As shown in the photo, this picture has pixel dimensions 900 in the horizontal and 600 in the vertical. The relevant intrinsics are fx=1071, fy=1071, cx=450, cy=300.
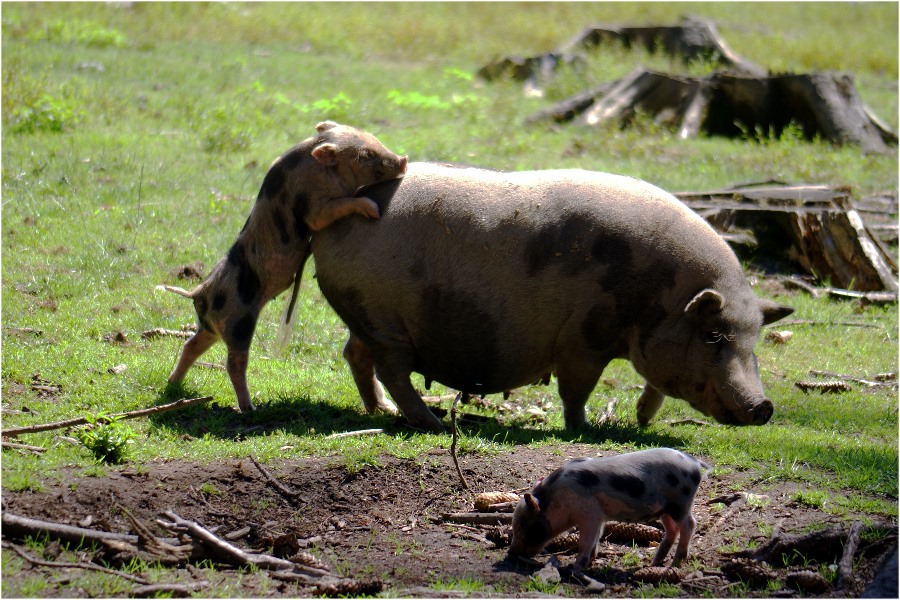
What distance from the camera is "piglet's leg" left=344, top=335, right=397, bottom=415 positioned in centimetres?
818

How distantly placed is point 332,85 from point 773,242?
9.00 m

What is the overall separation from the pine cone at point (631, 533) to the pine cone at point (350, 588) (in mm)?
1594

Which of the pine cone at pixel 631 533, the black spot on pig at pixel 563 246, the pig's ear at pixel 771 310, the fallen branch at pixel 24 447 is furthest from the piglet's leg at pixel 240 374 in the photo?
the pig's ear at pixel 771 310

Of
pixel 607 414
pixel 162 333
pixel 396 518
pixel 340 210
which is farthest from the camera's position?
pixel 162 333

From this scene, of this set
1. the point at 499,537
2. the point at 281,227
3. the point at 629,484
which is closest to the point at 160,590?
the point at 499,537

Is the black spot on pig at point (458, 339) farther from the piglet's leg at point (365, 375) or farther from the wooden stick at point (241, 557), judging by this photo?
the wooden stick at point (241, 557)

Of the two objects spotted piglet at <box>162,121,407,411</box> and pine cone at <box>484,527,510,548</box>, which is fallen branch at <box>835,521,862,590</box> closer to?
pine cone at <box>484,527,510,548</box>

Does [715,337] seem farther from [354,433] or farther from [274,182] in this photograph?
[274,182]

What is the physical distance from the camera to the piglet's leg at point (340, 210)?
302 inches

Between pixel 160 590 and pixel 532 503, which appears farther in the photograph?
pixel 532 503

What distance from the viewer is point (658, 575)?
5.39 metres

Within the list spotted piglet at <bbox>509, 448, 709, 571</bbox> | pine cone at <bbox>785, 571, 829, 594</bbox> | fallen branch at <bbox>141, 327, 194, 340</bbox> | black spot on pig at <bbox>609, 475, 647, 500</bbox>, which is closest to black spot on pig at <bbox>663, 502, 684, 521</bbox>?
spotted piglet at <bbox>509, 448, 709, 571</bbox>

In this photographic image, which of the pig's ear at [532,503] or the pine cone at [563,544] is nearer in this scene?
the pig's ear at [532,503]

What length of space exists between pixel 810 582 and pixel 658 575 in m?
0.73
